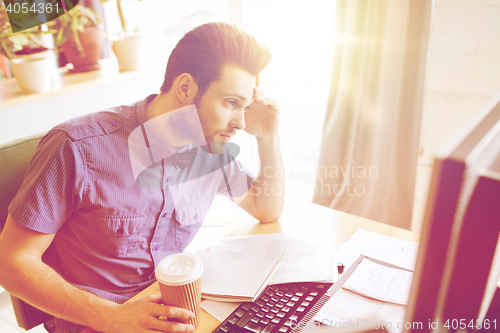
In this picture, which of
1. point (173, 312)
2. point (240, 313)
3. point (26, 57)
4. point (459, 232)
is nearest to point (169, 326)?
point (173, 312)

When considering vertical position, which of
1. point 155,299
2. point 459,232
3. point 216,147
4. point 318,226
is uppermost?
point 459,232

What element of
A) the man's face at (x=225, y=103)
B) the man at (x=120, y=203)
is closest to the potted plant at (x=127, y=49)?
the man at (x=120, y=203)

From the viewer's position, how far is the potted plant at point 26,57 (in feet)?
5.11

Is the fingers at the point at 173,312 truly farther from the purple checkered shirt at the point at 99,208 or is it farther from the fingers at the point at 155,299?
the purple checkered shirt at the point at 99,208

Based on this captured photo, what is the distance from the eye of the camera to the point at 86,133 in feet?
3.06

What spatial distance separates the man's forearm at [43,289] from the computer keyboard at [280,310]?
0.28 metres

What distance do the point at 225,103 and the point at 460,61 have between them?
1305 millimetres

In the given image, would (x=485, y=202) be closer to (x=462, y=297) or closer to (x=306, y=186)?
(x=462, y=297)

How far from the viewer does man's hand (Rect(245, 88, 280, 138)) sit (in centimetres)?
123

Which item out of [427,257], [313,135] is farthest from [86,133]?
[313,135]

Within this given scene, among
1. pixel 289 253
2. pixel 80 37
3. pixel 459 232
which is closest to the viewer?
pixel 459 232

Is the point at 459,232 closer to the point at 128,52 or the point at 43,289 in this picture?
the point at 43,289

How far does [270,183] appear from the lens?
121cm

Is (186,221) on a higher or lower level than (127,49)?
lower
